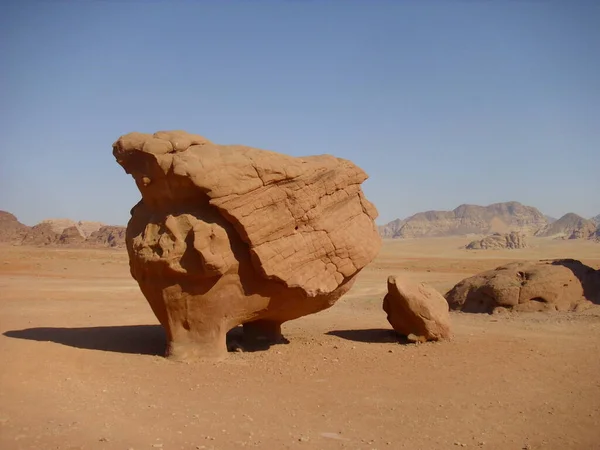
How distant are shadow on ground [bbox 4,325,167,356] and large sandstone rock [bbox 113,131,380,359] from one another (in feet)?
4.44

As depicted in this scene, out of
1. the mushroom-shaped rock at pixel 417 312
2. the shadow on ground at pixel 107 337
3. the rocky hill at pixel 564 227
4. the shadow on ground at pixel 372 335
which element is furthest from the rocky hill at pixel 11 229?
the rocky hill at pixel 564 227

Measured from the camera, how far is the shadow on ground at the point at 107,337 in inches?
451

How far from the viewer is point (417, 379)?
970 centimetres

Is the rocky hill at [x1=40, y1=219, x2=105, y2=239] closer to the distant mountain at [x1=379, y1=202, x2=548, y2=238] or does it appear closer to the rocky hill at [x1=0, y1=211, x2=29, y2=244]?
the rocky hill at [x1=0, y1=211, x2=29, y2=244]

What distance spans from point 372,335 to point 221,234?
5.29m

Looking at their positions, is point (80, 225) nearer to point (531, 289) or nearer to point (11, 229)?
point (11, 229)

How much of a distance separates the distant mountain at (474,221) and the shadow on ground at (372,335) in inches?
5507

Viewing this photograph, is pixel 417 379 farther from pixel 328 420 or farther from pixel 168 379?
pixel 168 379

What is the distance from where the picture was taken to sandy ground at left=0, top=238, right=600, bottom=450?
6.89 meters

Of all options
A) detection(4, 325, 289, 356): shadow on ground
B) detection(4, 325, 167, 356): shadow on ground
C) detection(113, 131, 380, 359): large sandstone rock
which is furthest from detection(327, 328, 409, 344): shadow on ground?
detection(4, 325, 167, 356): shadow on ground

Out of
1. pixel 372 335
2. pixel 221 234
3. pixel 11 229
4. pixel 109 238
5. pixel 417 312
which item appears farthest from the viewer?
pixel 11 229

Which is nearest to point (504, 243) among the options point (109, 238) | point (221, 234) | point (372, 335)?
point (109, 238)

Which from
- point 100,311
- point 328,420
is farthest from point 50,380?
point 100,311

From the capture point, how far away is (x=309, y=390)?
9.02m
